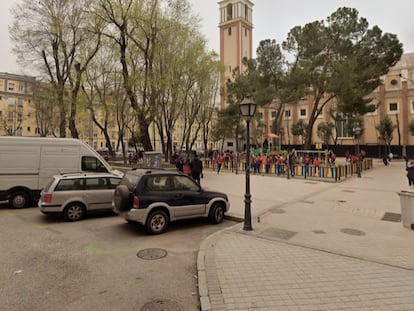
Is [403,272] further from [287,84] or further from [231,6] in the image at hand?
[231,6]

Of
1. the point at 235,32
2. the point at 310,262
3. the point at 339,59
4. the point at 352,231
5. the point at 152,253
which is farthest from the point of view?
the point at 235,32

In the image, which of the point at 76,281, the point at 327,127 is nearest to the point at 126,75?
the point at 76,281

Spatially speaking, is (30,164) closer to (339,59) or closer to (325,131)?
(339,59)

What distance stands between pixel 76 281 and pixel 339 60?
2968cm

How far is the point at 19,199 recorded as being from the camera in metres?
10.3

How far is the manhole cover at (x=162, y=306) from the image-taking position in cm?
373

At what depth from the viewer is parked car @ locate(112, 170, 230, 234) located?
673 centimetres

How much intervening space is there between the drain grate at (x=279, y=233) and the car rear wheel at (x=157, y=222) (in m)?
2.63

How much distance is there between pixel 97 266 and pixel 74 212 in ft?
12.8

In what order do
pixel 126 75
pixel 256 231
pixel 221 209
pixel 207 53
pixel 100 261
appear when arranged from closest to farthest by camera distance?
pixel 100 261 → pixel 256 231 → pixel 221 209 → pixel 126 75 → pixel 207 53

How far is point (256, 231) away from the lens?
7.18 m

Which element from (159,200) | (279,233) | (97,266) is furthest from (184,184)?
(97,266)

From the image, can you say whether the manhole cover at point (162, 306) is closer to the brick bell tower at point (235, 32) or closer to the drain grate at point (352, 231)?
the drain grate at point (352, 231)

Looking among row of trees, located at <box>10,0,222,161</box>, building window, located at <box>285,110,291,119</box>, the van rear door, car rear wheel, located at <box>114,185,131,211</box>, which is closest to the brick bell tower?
building window, located at <box>285,110,291,119</box>
